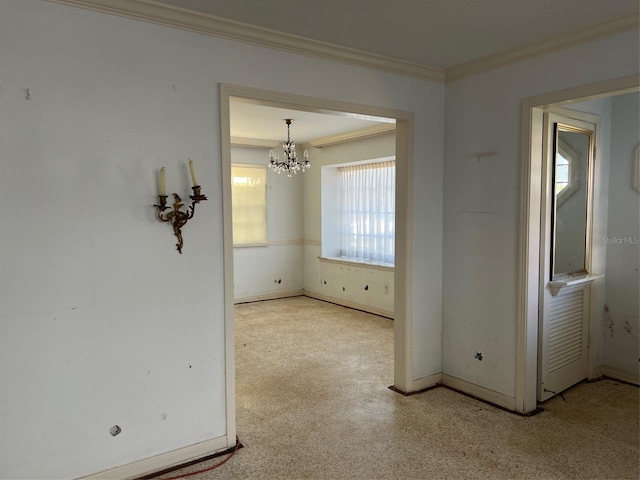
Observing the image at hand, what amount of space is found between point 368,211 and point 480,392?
362 cm

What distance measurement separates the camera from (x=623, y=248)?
373 cm

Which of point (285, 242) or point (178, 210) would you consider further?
point (285, 242)

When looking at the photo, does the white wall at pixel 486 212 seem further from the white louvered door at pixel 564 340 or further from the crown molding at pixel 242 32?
the crown molding at pixel 242 32

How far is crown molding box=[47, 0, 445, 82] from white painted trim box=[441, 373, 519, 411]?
8.02 ft

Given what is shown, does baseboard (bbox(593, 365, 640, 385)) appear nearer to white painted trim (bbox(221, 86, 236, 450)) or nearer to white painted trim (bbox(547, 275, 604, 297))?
white painted trim (bbox(547, 275, 604, 297))

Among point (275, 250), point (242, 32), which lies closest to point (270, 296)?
point (275, 250)

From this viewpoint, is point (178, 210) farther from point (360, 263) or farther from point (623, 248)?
point (360, 263)

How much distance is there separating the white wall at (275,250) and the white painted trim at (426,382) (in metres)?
3.98

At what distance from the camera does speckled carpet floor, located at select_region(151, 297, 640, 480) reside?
98.2 inches

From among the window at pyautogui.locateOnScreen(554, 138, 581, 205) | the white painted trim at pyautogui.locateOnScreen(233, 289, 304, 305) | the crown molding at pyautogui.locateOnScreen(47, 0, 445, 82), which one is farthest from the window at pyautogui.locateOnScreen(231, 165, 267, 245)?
the window at pyautogui.locateOnScreen(554, 138, 581, 205)

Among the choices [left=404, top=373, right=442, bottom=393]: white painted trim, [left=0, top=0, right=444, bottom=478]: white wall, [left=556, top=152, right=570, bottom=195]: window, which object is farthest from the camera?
[left=404, top=373, right=442, bottom=393]: white painted trim

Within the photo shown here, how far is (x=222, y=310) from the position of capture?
268 centimetres

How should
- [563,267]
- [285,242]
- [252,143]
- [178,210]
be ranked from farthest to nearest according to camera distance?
[285,242]
[252,143]
[563,267]
[178,210]

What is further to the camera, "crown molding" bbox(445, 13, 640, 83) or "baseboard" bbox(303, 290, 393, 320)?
"baseboard" bbox(303, 290, 393, 320)
